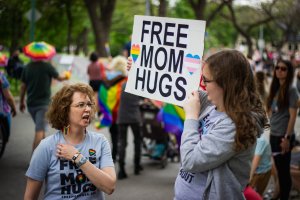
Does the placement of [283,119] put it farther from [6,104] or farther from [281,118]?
[6,104]

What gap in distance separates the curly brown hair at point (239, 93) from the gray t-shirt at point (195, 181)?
14 centimetres

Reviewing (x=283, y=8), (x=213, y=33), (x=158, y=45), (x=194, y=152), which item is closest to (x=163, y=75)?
(x=158, y=45)

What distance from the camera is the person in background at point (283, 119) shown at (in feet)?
18.9

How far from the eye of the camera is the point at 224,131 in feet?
8.86

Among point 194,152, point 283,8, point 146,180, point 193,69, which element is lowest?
point 146,180

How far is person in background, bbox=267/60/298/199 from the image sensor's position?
5.77 metres

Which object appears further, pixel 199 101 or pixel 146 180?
pixel 146 180

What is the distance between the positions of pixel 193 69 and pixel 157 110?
17.5 ft

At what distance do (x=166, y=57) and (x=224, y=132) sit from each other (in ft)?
3.35

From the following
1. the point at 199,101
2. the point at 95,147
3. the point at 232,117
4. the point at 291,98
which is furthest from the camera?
the point at 291,98

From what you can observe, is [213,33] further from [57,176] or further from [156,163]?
[57,176]

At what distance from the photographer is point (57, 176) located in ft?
10.0

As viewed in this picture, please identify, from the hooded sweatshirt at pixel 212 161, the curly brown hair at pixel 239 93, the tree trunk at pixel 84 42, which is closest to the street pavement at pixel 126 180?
the hooded sweatshirt at pixel 212 161

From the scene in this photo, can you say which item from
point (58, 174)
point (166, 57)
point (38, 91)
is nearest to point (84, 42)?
point (38, 91)
